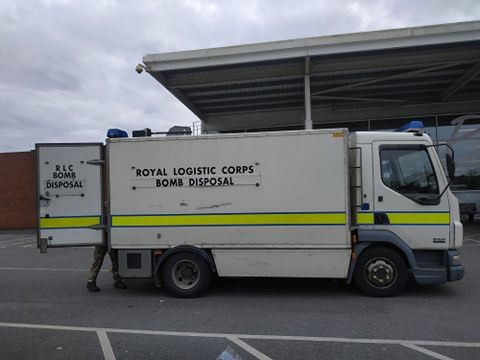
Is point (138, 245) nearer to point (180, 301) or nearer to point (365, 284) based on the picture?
point (180, 301)

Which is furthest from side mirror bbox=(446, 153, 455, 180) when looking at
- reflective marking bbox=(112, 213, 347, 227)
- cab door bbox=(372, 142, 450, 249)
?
reflective marking bbox=(112, 213, 347, 227)

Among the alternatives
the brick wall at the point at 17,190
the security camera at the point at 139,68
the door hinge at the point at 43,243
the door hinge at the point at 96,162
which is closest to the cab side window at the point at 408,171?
the door hinge at the point at 96,162

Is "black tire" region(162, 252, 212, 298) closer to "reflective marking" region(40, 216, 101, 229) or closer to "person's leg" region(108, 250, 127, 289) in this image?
"person's leg" region(108, 250, 127, 289)

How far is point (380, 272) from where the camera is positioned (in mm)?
6574

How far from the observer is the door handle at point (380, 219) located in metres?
6.62

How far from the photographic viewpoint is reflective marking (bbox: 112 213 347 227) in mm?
6562

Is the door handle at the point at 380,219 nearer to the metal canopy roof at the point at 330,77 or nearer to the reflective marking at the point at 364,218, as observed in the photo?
the reflective marking at the point at 364,218

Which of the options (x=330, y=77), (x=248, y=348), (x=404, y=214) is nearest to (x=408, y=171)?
(x=404, y=214)

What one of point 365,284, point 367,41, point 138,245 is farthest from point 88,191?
point 367,41

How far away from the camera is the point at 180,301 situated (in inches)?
264

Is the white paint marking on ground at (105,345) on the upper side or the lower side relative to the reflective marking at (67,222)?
lower

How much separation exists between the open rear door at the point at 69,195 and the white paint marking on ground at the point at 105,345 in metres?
2.16

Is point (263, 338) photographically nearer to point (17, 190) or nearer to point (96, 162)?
point (96, 162)

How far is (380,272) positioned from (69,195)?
5.27m
